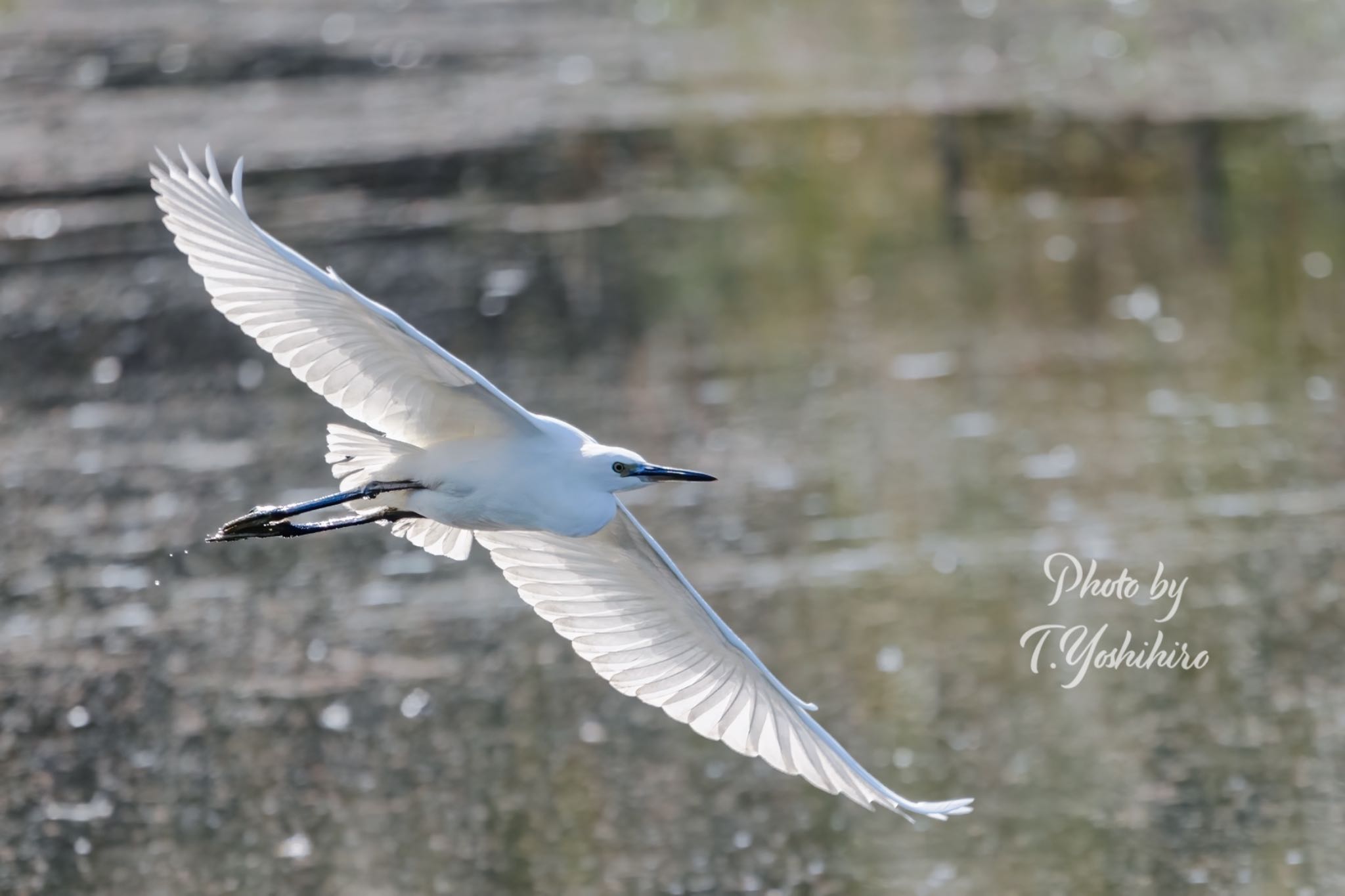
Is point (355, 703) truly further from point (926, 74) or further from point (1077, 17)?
point (1077, 17)

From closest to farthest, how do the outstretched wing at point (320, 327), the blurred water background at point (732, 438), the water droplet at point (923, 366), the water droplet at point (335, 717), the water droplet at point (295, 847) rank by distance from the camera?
the outstretched wing at point (320, 327) → the water droplet at point (295, 847) → the blurred water background at point (732, 438) → the water droplet at point (335, 717) → the water droplet at point (923, 366)

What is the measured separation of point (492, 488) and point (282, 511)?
0.61m

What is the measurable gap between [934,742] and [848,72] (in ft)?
37.1

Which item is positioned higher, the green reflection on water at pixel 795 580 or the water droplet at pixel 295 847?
the water droplet at pixel 295 847

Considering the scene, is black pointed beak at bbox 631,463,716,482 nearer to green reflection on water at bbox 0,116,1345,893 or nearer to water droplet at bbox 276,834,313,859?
green reflection on water at bbox 0,116,1345,893

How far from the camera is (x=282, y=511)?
527 centimetres

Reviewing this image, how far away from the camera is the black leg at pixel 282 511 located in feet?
16.9

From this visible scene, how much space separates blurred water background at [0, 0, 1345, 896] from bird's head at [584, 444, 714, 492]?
1632 mm

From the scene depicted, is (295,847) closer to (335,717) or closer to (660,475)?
(335,717)

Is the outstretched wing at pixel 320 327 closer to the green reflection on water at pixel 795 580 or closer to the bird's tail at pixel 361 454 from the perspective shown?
the bird's tail at pixel 361 454

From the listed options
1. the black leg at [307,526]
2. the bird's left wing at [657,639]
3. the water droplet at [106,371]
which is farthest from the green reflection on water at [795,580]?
the black leg at [307,526]

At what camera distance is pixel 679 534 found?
897cm

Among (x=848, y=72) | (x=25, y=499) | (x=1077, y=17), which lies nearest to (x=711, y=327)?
(x=25, y=499)

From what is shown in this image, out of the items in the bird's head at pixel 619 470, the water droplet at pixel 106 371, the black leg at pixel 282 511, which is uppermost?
the bird's head at pixel 619 470
